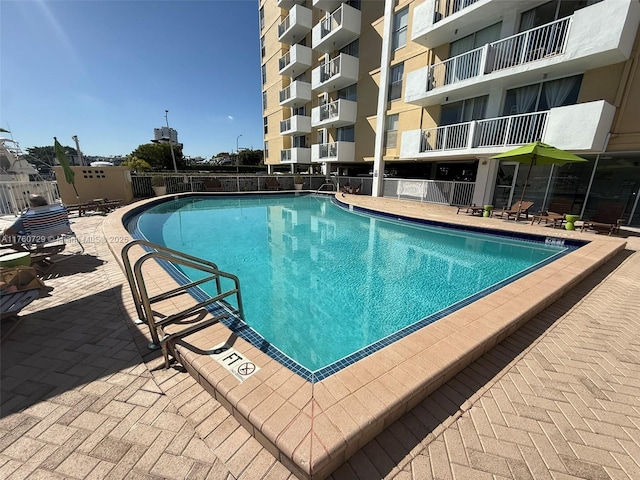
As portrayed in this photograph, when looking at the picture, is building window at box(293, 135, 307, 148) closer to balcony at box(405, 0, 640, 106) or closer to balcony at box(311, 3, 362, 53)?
balcony at box(311, 3, 362, 53)

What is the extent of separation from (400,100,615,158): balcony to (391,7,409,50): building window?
5.47 m

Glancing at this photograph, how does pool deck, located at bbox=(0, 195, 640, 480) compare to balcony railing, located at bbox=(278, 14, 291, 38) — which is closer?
pool deck, located at bbox=(0, 195, 640, 480)

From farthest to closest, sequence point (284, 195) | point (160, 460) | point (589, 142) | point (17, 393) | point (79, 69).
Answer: point (284, 195) → point (79, 69) → point (589, 142) → point (17, 393) → point (160, 460)

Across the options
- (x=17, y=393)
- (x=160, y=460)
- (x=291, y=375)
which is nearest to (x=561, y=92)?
(x=291, y=375)

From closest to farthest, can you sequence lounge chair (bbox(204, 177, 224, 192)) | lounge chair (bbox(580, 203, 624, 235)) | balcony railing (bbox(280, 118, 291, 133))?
lounge chair (bbox(580, 203, 624, 235))
lounge chair (bbox(204, 177, 224, 192))
balcony railing (bbox(280, 118, 291, 133))

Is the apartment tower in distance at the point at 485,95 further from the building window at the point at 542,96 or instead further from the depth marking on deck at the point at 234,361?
the depth marking on deck at the point at 234,361

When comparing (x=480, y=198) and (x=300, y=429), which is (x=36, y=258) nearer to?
(x=300, y=429)

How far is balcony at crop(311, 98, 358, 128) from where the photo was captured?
17594 mm

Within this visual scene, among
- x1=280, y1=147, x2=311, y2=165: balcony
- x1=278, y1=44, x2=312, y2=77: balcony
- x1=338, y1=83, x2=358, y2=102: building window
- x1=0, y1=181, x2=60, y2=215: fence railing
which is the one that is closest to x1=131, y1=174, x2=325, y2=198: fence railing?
x1=280, y1=147, x2=311, y2=165: balcony

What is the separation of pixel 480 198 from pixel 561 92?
434cm

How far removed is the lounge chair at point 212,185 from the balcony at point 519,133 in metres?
12.5

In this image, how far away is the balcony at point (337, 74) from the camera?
670 inches

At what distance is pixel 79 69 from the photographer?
10.4m

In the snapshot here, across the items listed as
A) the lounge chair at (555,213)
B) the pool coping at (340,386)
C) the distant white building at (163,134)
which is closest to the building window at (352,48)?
the lounge chair at (555,213)
